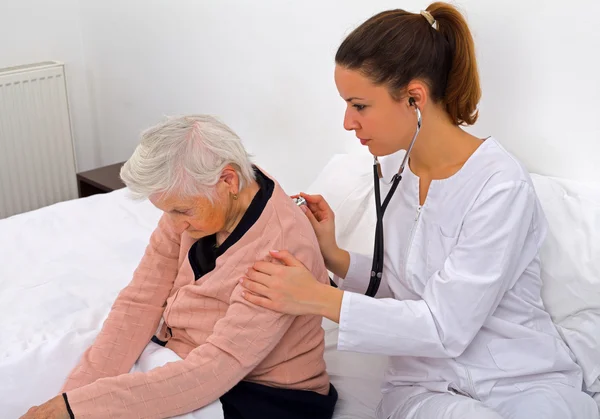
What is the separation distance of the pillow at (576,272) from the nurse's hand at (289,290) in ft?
1.75

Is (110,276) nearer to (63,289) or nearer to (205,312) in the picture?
(63,289)

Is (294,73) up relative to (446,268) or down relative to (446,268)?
up

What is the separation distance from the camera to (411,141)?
5.12 feet

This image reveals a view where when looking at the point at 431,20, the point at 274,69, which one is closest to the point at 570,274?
the point at 431,20

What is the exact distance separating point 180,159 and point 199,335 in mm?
391

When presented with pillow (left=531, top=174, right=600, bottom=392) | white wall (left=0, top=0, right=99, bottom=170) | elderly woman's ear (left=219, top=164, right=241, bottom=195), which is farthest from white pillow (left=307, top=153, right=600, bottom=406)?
white wall (left=0, top=0, right=99, bottom=170)

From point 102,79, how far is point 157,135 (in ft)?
6.71

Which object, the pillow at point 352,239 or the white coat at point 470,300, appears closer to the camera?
the white coat at point 470,300

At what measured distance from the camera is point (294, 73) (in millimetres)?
2441

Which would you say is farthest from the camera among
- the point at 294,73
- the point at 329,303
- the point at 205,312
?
the point at 294,73

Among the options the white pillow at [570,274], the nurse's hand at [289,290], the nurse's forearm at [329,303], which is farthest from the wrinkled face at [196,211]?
the white pillow at [570,274]

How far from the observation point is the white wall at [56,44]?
308cm

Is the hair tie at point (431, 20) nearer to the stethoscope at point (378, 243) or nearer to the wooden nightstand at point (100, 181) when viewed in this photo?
the stethoscope at point (378, 243)

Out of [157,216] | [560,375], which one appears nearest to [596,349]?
[560,375]
